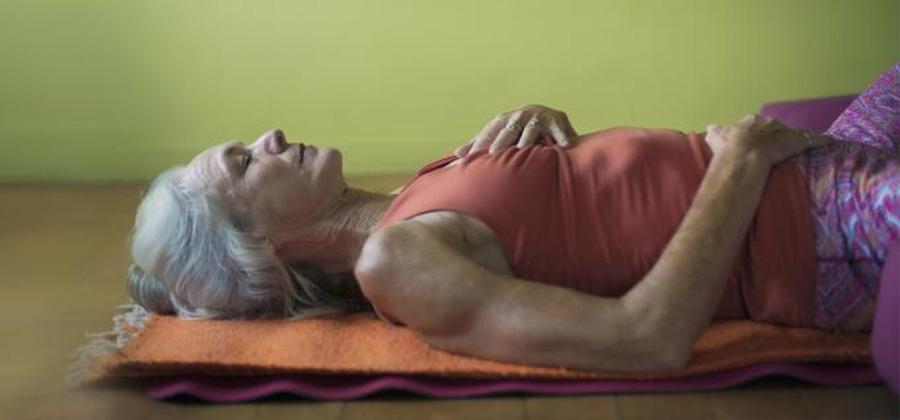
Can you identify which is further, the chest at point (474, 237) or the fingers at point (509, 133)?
the fingers at point (509, 133)

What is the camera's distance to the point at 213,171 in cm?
229

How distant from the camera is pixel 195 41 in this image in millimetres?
3816

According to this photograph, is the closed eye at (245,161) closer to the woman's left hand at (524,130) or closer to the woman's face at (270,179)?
the woman's face at (270,179)

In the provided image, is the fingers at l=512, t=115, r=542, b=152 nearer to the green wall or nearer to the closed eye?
the closed eye

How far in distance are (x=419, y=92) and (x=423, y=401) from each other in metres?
1.97

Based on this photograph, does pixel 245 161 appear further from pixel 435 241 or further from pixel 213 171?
pixel 435 241

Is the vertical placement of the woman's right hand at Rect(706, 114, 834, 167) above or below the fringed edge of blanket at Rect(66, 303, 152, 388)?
above

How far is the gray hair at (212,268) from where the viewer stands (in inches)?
88.9

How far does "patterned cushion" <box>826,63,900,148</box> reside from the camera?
Result: 2.50 m

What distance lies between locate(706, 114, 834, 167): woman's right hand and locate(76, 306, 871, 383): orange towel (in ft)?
1.05

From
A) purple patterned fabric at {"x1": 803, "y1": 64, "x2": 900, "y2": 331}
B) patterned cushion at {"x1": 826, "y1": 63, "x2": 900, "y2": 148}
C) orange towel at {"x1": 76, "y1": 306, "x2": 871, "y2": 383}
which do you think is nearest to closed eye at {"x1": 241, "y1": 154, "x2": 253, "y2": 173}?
orange towel at {"x1": 76, "y1": 306, "x2": 871, "y2": 383}

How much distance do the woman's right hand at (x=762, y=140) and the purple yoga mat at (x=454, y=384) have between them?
1.31 feet

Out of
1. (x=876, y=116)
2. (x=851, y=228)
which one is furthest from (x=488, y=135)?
(x=876, y=116)

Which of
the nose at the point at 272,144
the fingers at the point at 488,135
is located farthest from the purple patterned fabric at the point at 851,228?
the nose at the point at 272,144
